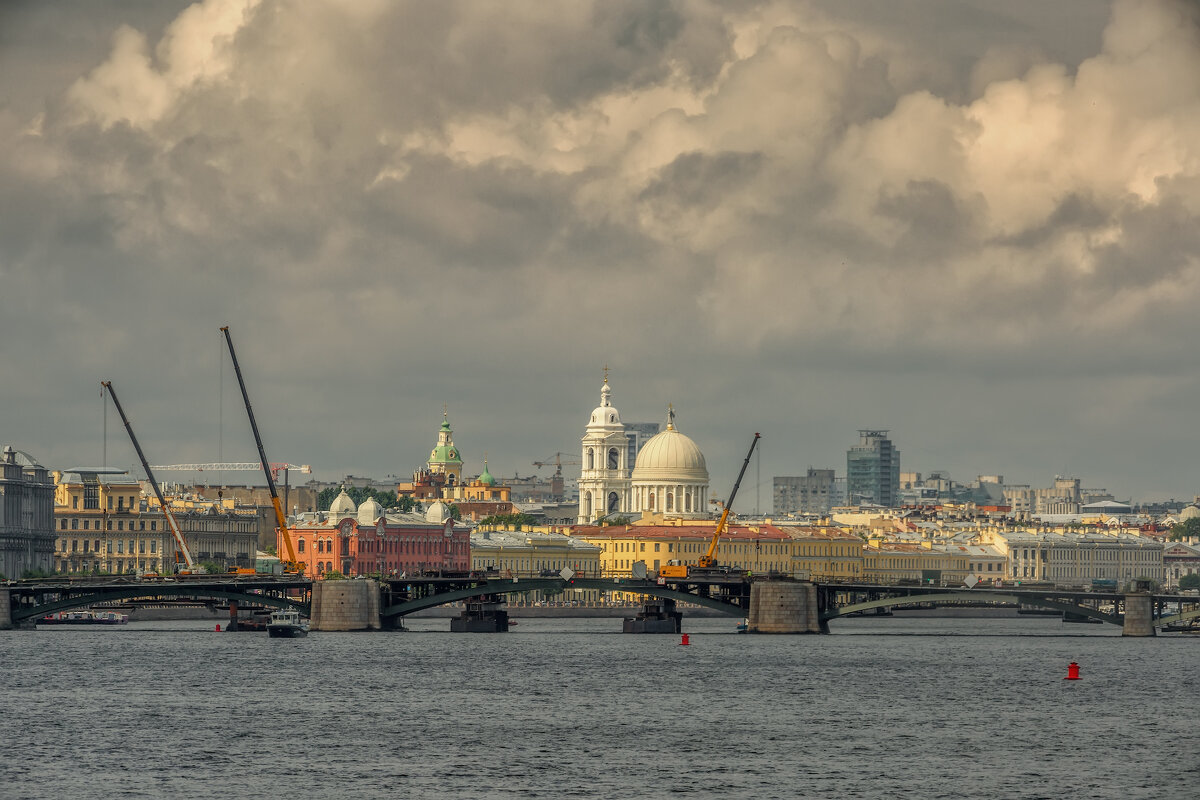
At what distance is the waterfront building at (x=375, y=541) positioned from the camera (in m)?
169

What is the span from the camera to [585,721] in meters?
61.4

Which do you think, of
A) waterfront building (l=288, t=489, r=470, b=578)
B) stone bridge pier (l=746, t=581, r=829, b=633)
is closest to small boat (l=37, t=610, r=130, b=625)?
stone bridge pier (l=746, t=581, r=829, b=633)

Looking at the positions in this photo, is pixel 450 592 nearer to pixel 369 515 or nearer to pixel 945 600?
pixel 945 600

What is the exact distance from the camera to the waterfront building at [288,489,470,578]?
169125mm

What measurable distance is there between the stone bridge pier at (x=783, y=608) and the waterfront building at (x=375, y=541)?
57278 mm

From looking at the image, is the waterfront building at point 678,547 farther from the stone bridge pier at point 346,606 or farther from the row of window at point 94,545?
the stone bridge pier at point 346,606

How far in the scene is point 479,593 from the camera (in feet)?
348

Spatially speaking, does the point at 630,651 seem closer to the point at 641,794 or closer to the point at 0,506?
the point at 641,794

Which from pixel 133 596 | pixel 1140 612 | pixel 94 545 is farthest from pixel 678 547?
pixel 133 596

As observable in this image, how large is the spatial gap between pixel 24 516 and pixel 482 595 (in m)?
44.5

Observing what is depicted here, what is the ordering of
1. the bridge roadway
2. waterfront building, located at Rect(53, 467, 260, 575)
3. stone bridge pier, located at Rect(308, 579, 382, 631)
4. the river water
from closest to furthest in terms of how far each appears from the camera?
the river water
the bridge roadway
stone bridge pier, located at Rect(308, 579, 382, 631)
waterfront building, located at Rect(53, 467, 260, 575)

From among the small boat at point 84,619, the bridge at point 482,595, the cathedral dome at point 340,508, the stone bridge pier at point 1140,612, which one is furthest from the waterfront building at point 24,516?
the stone bridge pier at point 1140,612

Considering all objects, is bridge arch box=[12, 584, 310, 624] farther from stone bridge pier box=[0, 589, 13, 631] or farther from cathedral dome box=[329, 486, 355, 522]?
cathedral dome box=[329, 486, 355, 522]

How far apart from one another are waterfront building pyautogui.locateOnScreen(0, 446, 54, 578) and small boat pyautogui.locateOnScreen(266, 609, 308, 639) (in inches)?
1618
